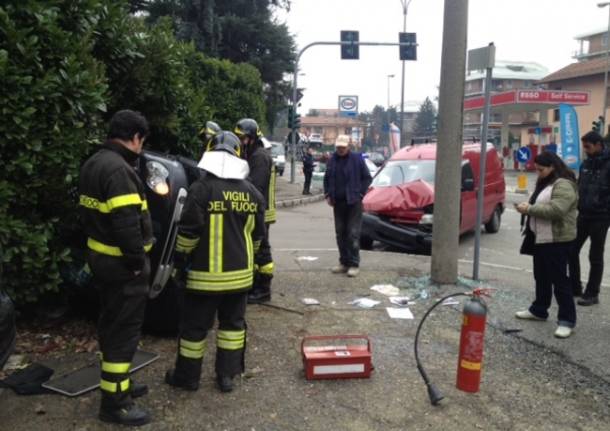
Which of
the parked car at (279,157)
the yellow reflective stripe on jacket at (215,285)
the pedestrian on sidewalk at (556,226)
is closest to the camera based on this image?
the yellow reflective stripe on jacket at (215,285)

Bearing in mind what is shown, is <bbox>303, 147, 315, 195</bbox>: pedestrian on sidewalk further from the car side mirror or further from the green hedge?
the green hedge

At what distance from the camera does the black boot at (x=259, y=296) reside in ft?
19.6

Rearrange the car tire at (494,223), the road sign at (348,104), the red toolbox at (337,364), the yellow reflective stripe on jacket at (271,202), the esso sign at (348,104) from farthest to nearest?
the esso sign at (348,104)
the road sign at (348,104)
the car tire at (494,223)
the yellow reflective stripe on jacket at (271,202)
the red toolbox at (337,364)

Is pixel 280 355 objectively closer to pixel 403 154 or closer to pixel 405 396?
pixel 405 396

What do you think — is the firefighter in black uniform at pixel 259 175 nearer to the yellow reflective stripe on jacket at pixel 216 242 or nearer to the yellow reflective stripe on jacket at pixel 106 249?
the yellow reflective stripe on jacket at pixel 216 242

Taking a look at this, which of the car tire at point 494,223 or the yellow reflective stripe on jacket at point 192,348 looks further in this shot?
the car tire at point 494,223

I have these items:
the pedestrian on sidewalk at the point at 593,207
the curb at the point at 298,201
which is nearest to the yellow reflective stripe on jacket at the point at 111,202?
the pedestrian on sidewalk at the point at 593,207

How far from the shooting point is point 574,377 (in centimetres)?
446

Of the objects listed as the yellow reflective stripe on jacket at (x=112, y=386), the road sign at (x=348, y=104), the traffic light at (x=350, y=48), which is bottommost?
the yellow reflective stripe on jacket at (x=112, y=386)

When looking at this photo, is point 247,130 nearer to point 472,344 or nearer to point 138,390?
point 138,390

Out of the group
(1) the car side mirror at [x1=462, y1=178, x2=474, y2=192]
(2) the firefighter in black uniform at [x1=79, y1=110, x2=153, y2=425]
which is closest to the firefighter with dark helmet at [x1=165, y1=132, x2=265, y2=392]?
(2) the firefighter in black uniform at [x1=79, y1=110, x2=153, y2=425]

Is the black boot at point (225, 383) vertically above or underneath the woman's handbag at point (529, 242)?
underneath

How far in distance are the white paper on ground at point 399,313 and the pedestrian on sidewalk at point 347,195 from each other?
4.56 ft

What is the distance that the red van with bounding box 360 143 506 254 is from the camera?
9.44 meters
